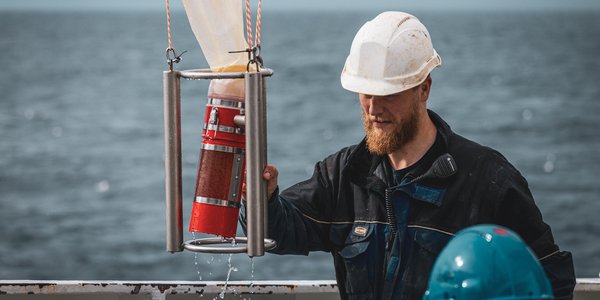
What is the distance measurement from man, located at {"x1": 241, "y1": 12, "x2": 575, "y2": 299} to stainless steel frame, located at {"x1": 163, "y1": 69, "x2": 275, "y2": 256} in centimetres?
11

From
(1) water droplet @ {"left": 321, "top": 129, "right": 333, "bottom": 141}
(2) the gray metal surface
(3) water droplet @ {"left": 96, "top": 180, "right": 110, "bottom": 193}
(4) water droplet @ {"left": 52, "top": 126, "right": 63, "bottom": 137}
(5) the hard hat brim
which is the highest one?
(2) the gray metal surface

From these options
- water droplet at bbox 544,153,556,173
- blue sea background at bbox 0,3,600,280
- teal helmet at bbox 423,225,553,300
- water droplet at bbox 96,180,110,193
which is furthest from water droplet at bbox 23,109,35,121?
teal helmet at bbox 423,225,553,300

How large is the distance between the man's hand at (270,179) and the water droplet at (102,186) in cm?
2689

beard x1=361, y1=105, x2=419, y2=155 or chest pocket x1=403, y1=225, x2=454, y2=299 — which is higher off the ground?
beard x1=361, y1=105, x2=419, y2=155

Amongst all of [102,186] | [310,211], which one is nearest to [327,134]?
[102,186]

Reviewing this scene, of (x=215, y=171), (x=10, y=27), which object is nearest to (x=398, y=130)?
(x=215, y=171)

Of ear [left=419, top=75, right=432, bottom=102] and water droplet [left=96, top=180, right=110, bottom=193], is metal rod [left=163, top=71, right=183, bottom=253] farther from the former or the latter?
water droplet [left=96, top=180, right=110, bottom=193]

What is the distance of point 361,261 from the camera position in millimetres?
4125

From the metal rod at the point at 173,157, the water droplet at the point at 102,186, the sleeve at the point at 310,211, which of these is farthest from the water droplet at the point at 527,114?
the metal rod at the point at 173,157

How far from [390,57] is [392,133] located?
245 mm

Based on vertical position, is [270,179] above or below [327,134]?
above

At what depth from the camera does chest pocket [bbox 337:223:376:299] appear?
4109mm

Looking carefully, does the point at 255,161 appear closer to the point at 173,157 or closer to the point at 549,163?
the point at 173,157

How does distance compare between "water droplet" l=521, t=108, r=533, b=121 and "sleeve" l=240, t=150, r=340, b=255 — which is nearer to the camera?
"sleeve" l=240, t=150, r=340, b=255
